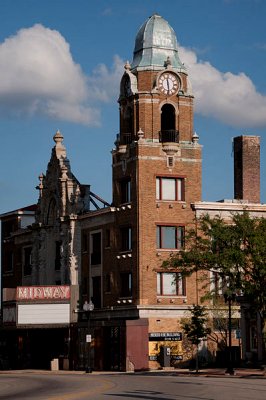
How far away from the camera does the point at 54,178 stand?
95.1 metres

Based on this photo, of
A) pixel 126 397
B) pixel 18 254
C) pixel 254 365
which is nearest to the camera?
pixel 126 397

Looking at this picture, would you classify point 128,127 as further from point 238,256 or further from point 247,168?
point 238,256

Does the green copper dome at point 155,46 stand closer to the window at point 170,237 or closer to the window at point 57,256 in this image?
the window at point 170,237

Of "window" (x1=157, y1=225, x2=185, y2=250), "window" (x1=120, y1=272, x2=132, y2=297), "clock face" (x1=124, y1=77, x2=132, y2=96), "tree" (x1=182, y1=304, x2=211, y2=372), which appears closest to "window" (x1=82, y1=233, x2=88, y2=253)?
"window" (x1=120, y1=272, x2=132, y2=297)

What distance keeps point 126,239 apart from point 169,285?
5267 millimetres

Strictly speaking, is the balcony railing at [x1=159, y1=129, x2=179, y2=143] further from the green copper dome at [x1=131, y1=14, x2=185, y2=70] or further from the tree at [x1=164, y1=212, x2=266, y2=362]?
the tree at [x1=164, y1=212, x2=266, y2=362]

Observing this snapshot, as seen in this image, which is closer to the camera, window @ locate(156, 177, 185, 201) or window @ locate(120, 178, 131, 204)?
window @ locate(156, 177, 185, 201)

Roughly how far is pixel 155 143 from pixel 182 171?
3126 mm

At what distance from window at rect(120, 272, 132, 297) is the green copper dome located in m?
16.7

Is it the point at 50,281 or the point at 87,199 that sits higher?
the point at 87,199

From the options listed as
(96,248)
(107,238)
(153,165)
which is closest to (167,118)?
(153,165)

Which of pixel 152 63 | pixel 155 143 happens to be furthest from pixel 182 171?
pixel 152 63

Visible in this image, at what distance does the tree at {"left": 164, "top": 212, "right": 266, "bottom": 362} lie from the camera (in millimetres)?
65125

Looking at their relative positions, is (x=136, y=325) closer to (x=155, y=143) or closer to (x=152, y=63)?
(x=155, y=143)
